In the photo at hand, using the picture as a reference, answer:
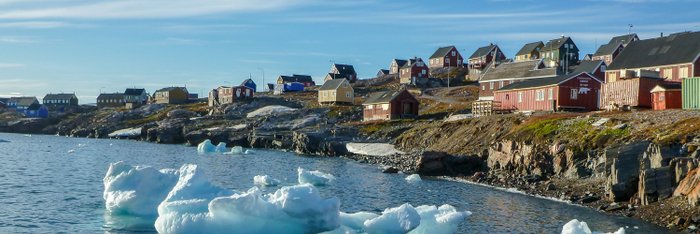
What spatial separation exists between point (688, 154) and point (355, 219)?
20860 millimetres

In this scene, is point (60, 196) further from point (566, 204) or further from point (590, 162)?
point (590, 162)

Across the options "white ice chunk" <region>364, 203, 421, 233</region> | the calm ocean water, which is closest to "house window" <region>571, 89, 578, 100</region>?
the calm ocean water

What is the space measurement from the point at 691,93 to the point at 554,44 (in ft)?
262

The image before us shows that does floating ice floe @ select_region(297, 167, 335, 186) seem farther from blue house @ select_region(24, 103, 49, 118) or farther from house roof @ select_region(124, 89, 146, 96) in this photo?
house roof @ select_region(124, 89, 146, 96)

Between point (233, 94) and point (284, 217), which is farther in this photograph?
point (233, 94)

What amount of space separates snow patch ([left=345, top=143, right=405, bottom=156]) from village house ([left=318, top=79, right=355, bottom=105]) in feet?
142

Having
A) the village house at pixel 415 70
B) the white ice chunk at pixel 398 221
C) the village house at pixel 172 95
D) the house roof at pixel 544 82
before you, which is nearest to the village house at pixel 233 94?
the village house at pixel 172 95

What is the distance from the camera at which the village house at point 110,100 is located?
191000mm

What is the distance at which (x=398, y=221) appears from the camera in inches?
Result: 919

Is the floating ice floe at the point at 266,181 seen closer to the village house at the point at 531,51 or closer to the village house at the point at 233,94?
the village house at the point at 233,94

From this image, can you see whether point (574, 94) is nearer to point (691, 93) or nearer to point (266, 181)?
point (691, 93)

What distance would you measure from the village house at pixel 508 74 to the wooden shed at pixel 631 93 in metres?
27.8

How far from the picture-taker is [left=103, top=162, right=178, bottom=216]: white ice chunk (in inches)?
1156

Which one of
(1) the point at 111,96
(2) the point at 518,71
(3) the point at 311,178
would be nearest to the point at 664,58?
(2) the point at 518,71
